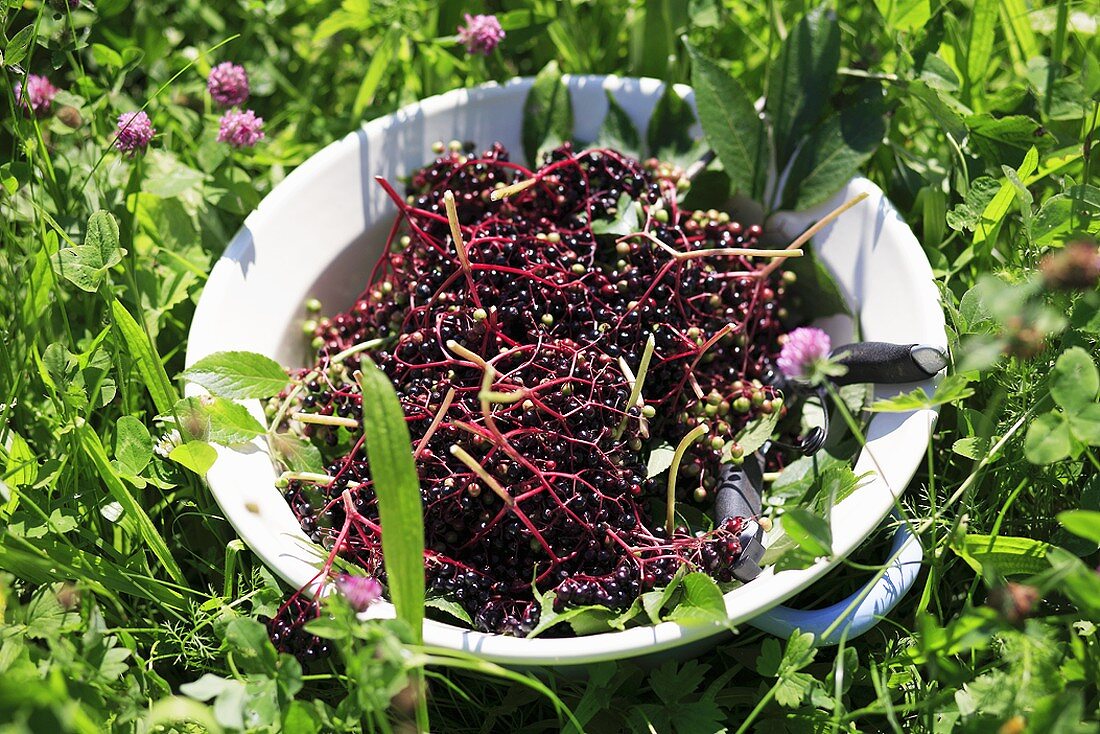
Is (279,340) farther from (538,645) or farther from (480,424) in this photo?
(538,645)

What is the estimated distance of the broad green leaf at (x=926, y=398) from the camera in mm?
872

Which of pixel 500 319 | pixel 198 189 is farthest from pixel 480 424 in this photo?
pixel 198 189

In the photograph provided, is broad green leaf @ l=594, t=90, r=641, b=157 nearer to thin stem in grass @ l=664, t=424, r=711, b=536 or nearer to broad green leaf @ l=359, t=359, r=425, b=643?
thin stem in grass @ l=664, t=424, r=711, b=536

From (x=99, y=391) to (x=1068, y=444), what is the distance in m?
1.04

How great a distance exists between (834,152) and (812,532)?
0.56m

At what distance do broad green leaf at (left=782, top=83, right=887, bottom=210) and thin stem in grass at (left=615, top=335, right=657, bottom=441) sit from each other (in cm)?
33

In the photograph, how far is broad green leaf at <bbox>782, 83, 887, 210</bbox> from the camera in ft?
3.87

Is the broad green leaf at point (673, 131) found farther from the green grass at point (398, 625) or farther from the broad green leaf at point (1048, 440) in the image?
the broad green leaf at point (1048, 440)

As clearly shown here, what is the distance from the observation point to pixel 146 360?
1103mm

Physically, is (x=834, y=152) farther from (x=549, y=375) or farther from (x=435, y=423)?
(x=435, y=423)

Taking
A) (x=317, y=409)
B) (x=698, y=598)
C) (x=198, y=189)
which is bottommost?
(x=698, y=598)

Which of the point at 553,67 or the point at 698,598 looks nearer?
the point at 698,598

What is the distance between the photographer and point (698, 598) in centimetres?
87

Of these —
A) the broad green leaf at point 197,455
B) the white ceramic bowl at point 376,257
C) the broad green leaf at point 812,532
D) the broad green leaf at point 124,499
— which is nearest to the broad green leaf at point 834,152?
the white ceramic bowl at point 376,257
